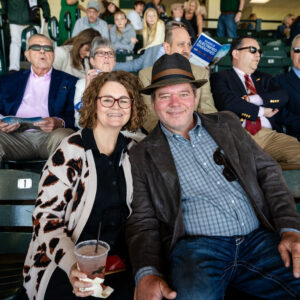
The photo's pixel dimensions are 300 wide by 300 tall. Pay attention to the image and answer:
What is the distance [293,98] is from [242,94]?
1.97ft

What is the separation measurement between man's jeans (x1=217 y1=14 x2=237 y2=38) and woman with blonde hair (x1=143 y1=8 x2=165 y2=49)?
114 inches

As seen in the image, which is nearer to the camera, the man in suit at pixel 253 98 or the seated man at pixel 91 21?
the man in suit at pixel 253 98

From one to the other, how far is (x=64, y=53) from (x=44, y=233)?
3.16m

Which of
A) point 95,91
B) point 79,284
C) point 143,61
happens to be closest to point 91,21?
point 143,61

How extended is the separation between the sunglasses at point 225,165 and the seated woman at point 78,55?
2590 mm

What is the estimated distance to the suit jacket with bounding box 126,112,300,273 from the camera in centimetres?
153

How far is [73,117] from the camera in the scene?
9.92ft

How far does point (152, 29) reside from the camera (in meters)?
5.26

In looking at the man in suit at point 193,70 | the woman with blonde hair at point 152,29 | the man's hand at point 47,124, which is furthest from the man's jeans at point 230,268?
the woman with blonde hair at point 152,29

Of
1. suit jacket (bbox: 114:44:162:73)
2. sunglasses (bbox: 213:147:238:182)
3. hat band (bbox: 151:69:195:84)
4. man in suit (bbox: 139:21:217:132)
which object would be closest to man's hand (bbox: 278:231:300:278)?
sunglasses (bbox: 213:147:238:182)

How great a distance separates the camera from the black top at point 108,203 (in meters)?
1.60

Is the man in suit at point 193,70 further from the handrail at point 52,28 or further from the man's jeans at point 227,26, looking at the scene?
the man's jeans at point 227,26

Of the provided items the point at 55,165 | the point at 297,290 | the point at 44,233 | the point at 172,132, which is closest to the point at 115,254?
the point at 44,233

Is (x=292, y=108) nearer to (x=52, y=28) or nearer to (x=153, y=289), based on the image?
(x=153, y=289)
